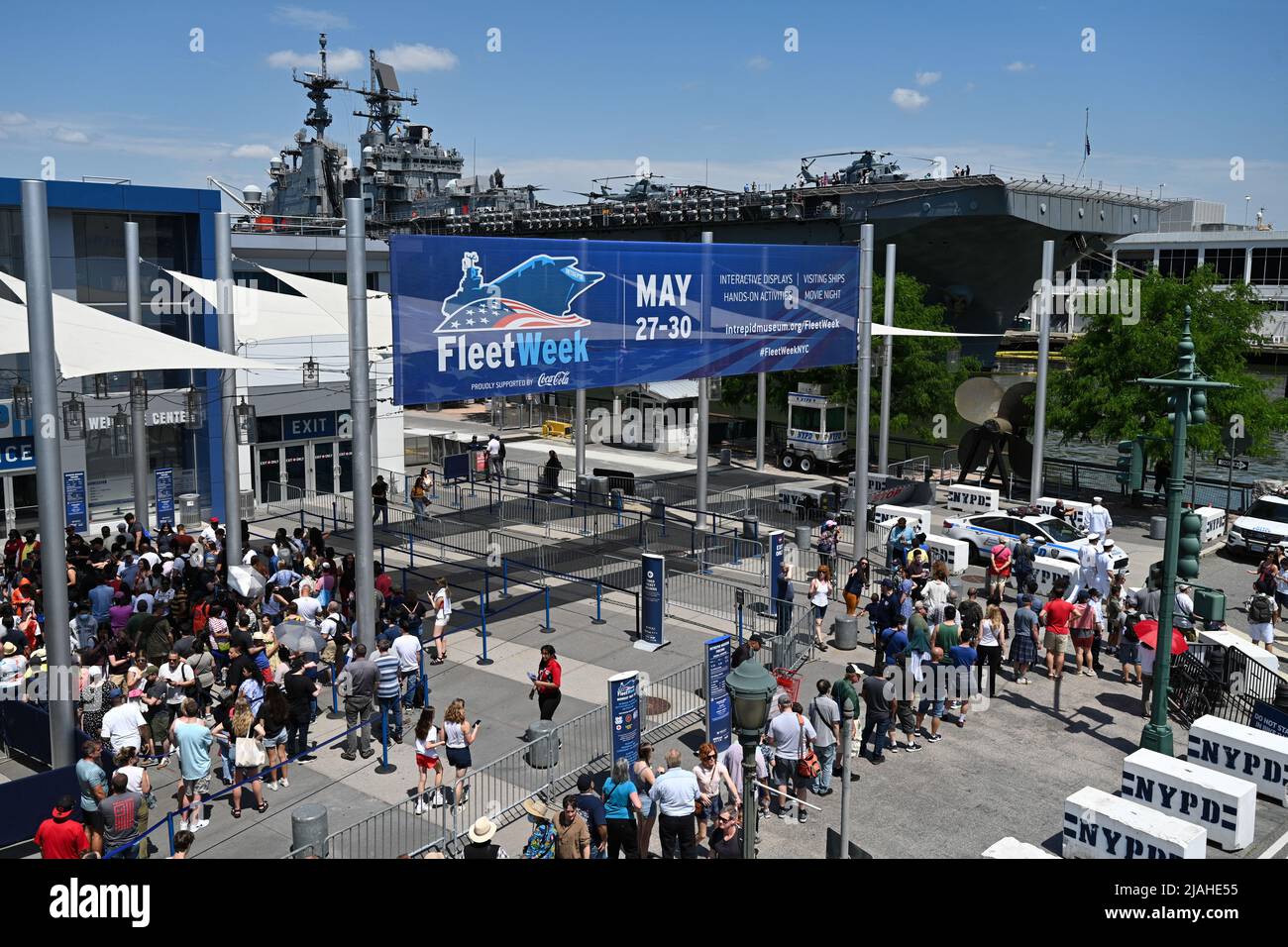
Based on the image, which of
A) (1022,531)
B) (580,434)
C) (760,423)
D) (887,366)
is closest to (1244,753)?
(1022,531)

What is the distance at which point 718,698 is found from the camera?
47.0ft

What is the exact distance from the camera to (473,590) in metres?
22.5

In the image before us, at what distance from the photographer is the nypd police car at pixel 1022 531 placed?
2388cm

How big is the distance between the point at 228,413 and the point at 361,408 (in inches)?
241

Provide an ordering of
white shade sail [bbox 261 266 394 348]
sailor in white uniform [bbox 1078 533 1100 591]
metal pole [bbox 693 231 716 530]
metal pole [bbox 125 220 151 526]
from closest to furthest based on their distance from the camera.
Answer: metal pole [bbox 125 220 151 526] → sailor in white uniform [bbox 1078 533 1100 591] → metal pole [bbox 693 231 716 530] → white shade sail [bbox 261 266 394 348]

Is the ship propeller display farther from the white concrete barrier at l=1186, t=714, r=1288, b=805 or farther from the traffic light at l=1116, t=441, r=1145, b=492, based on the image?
the white concrete barrier at l=1186, t=714, r=1288, b=805

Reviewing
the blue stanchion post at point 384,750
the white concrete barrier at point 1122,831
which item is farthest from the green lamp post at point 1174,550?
the blue stanchion post at point 384,750

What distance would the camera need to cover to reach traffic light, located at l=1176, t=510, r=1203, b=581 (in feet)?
45.5

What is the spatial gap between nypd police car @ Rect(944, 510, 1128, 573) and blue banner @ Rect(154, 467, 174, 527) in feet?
62.6

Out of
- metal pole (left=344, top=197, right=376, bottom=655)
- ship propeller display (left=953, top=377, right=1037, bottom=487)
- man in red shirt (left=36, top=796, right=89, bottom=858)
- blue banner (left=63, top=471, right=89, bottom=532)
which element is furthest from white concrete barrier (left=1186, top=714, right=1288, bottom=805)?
blue banner (left=63, top=471, right=89, bottom=532)

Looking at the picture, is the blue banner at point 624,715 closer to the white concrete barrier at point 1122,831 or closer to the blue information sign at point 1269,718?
the white concrete barrier at point 1122,831
